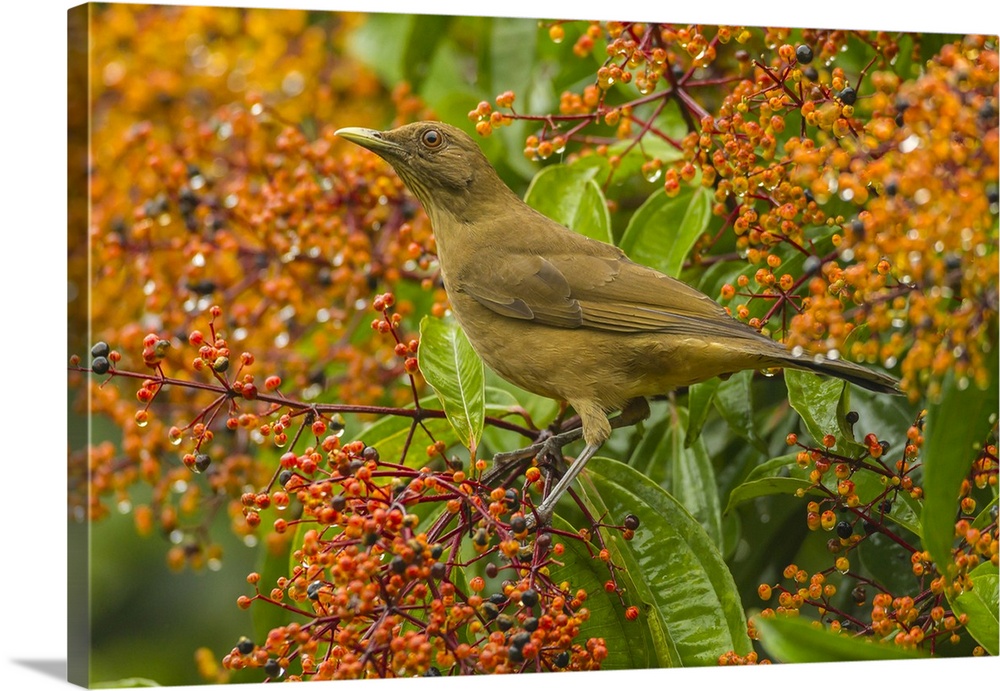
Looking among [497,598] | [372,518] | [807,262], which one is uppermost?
[807,262]

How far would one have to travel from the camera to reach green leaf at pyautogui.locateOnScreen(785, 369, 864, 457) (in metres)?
3.54

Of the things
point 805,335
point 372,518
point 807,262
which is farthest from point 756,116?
point 372,518

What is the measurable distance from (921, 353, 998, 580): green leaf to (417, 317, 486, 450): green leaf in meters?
1.21

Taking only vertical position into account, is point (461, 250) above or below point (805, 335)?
above

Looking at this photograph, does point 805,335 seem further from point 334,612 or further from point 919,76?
point 334,612

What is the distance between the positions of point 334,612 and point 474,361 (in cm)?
91

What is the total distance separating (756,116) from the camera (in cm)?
366

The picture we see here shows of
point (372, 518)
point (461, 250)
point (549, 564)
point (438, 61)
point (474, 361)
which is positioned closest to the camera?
point (372, 518)

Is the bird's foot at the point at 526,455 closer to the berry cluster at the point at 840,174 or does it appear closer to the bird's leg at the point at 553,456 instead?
the bird's leg at the point at 553,456

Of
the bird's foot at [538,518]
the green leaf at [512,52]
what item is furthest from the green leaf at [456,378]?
the green leaf at [512,52]

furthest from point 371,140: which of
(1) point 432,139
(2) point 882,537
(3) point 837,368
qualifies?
(2) point 882,537

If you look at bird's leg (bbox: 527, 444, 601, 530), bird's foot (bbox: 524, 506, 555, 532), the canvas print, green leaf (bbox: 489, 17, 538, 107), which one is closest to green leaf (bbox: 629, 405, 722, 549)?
the canvas print

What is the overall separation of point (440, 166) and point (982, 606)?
2.11 metres

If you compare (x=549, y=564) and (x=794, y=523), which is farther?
(x=794, y=523)
